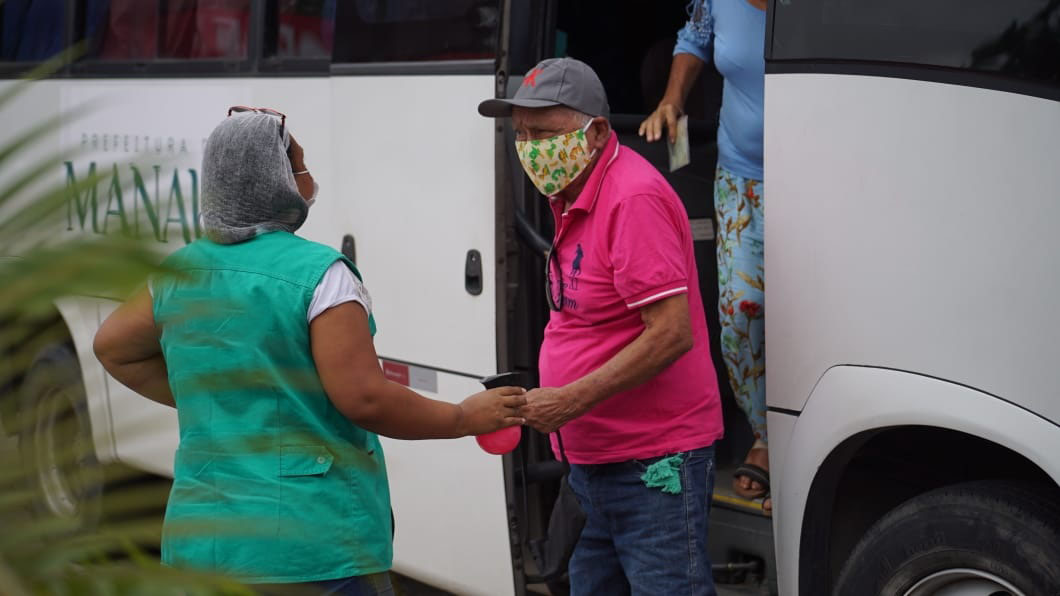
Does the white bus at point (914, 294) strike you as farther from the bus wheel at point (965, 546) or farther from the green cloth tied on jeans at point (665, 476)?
the green cloth tied on jeans at point (665, 476)

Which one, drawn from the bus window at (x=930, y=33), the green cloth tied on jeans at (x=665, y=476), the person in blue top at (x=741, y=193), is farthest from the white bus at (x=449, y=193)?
the bus window at (x=930, y=33)

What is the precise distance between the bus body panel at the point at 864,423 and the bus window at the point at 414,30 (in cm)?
147

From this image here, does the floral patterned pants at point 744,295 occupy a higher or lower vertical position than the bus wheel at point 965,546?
higher

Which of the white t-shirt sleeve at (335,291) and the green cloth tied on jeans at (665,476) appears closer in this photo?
the white t-shirt sleeve at (335,291)

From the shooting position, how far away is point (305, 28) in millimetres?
4559

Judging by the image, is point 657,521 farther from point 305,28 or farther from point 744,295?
point 305,28

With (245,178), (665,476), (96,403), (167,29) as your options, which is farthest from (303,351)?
(167,29)

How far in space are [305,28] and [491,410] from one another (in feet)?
7.74

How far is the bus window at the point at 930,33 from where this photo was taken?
239 cm

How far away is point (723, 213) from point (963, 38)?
1257 mm

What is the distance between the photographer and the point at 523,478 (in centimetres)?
369

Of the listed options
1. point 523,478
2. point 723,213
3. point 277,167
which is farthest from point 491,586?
point 277,167

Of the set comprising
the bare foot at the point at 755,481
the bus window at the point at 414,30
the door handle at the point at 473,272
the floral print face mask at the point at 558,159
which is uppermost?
the bus window at the point at 414,30

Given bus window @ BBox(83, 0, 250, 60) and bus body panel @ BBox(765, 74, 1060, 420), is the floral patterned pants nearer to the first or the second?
bus body panel @ BBox(765, 74, 1060, 420)
